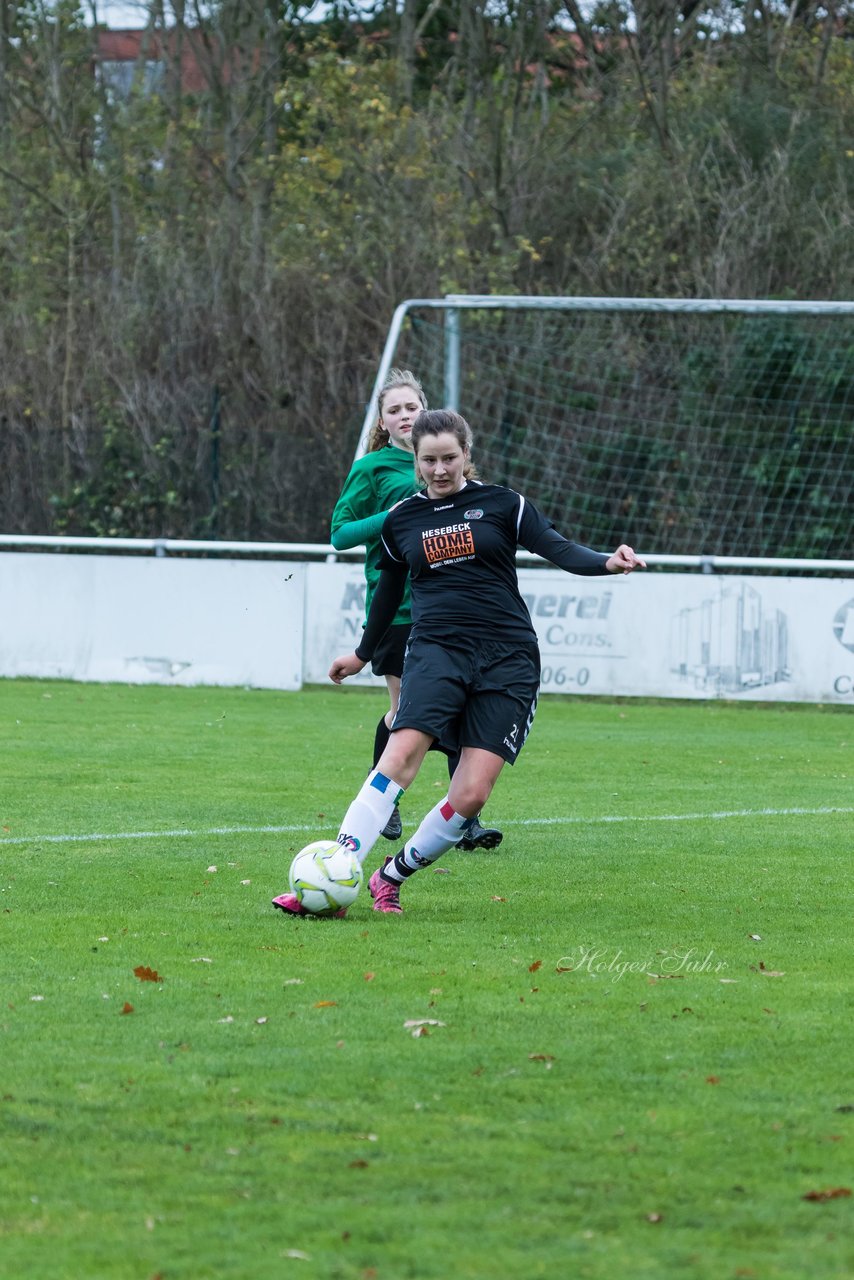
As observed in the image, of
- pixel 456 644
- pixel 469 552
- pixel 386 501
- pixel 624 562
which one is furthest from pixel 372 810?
pixel 386 501

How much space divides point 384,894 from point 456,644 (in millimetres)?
926

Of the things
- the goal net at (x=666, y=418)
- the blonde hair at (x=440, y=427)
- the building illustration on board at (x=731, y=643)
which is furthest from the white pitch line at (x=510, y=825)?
the goal net at (x=666, y=418)

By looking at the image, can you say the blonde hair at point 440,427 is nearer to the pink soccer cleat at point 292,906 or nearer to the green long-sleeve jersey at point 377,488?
the green long-sleeve jersey at point 377,488

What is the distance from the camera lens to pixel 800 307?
17.1 m

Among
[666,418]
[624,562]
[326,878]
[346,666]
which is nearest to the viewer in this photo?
[624,562]

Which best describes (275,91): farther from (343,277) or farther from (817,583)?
(817,583)

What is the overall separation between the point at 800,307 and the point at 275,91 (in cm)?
1027

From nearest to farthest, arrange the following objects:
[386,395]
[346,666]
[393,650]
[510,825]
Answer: [346,666] → [386,395] → [393,650] → [510,825]

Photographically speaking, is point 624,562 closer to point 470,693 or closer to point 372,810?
point 470,693

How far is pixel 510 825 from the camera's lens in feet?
28.2

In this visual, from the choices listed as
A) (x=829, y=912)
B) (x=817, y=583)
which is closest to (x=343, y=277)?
(x=817, y=583)

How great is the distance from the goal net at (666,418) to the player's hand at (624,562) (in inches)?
496

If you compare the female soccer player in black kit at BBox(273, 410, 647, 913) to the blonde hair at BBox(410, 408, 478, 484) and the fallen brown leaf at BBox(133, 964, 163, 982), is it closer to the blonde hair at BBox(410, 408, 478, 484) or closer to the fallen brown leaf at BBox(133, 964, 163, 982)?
the blonde hair at BBox(410, 408, 478, 484)

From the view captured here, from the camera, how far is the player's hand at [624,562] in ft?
19.5
